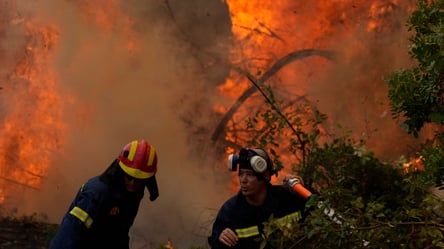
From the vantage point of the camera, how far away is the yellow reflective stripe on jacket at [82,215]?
3.88m

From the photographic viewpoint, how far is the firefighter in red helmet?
3.87 meters

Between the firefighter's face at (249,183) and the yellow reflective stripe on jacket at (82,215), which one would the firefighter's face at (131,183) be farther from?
the firefighter's face at (249,183)

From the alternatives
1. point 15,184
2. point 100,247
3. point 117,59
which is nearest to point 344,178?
point 100,247

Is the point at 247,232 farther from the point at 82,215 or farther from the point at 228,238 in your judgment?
the point at 82,215

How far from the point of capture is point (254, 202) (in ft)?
15.2

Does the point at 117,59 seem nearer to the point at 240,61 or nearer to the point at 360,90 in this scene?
the point at 240,61

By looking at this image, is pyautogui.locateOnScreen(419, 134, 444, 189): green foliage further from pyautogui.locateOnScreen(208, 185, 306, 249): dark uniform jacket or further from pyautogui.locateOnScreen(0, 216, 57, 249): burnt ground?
pyautogui.locateOnScreen(0, 216, 57, 249): burnt ground

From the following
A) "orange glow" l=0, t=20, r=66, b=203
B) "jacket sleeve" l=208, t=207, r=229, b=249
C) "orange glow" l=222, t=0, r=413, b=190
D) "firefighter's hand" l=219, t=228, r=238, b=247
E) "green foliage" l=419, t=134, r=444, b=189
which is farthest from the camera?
"orange glow" l=0, t=20, r=66, b=203

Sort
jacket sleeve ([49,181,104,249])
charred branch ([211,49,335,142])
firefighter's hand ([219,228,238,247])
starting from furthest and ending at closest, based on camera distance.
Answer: charred branch ([211,49,335,142])
firefighter's hand ([219,228,238,247])
jacket sleeve ([49,181,104,249])

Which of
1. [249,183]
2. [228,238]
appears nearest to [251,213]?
[249,183]

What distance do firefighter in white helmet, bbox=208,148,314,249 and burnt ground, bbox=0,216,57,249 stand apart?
193 inches

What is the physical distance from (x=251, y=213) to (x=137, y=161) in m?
1.05

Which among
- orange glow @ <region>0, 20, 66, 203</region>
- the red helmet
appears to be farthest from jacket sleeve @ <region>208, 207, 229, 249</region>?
orange glow @ <region>0, 20, 66, 203</region>

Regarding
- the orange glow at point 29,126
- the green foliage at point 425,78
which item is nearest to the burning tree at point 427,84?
the green foliage at point 425,78
